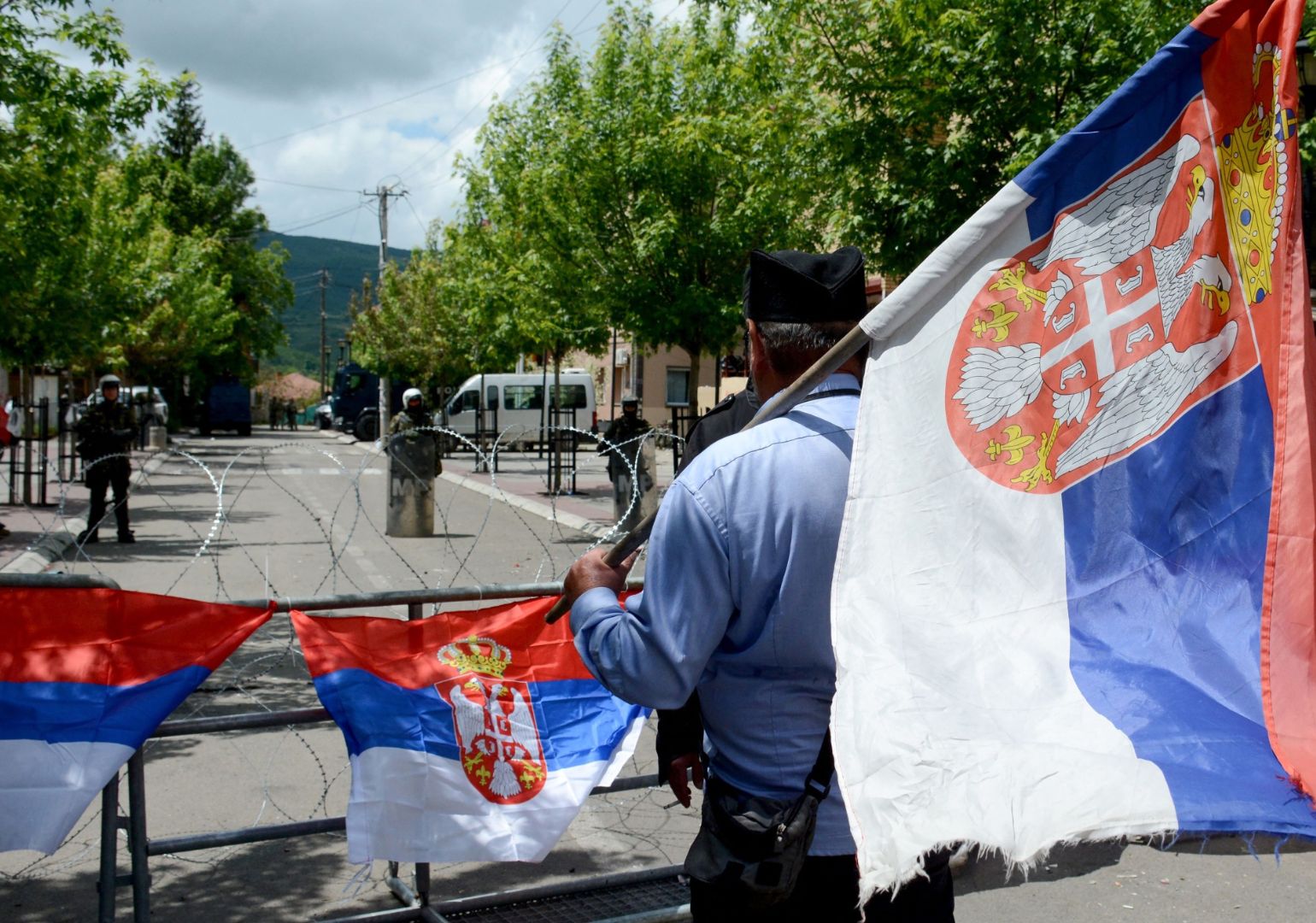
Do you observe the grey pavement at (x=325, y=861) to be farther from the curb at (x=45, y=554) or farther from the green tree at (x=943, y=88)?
the green tree at (x=943, y=88)

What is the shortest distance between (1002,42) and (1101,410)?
988 cm

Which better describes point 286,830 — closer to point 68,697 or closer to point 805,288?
point 68,697

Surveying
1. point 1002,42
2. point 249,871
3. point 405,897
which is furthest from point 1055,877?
point 1002,42

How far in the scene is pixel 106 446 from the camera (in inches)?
633

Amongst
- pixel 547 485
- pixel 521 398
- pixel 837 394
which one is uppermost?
pixel 837 394

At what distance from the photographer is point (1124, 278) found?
2451 millimetres

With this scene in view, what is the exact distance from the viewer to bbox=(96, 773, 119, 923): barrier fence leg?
12.1 feet

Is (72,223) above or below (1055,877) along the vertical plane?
above

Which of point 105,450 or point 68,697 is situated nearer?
point 68,697

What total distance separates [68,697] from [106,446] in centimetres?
1355

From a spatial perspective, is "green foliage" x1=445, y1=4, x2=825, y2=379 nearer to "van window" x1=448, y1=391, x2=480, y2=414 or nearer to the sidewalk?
the sidewalk

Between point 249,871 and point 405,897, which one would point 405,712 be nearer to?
point 405,897

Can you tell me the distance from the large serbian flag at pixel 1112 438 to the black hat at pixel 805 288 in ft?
0.38

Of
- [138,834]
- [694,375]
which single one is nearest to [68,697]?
[138,834]
